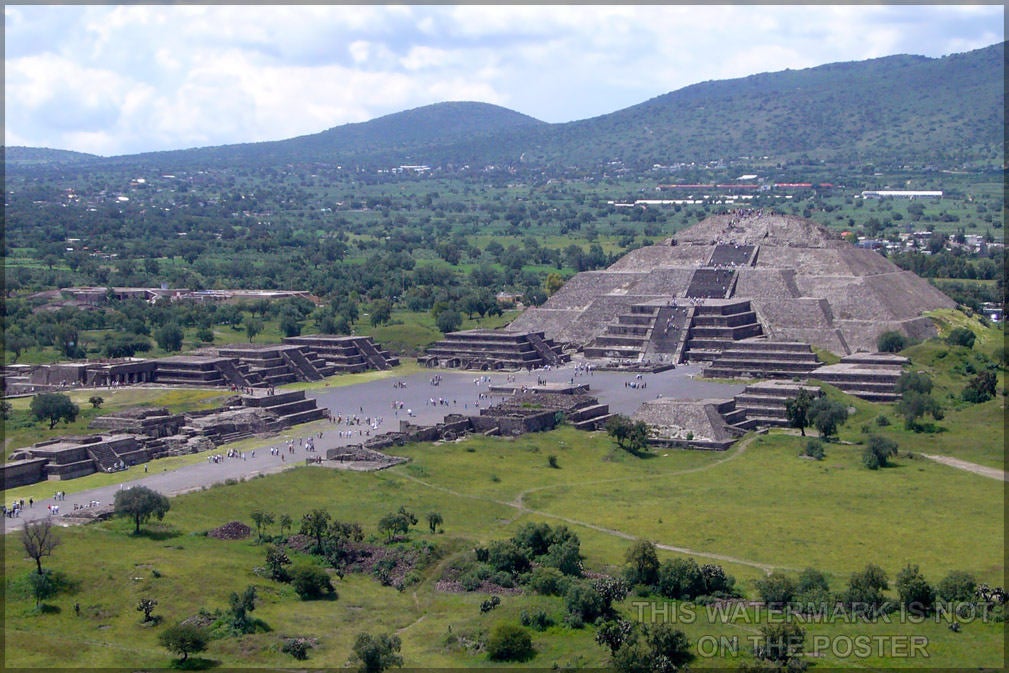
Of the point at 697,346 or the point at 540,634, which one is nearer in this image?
the point at 540,634

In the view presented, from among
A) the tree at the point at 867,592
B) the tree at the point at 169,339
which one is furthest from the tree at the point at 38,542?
the tree at the point at 169,339

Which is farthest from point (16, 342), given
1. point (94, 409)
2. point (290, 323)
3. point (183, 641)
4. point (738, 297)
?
point (183, 641)

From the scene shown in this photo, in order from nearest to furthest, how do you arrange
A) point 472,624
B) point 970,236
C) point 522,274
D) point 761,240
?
1. point 472,624
2. point 761,240
3. point 522,274
4. point 970,236

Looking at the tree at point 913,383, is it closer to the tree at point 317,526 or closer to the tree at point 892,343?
the tree at point 892,343

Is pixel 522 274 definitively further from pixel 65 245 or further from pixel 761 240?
pixel 65 245

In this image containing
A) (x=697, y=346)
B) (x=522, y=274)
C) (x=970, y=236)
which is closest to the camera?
(x=697, y=346)

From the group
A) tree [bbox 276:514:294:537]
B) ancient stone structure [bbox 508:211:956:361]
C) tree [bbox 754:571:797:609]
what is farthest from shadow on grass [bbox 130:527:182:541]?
ancient stone structure [bbox 508:211:956:361]

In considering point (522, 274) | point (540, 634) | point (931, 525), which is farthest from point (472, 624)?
point (522, 274)
